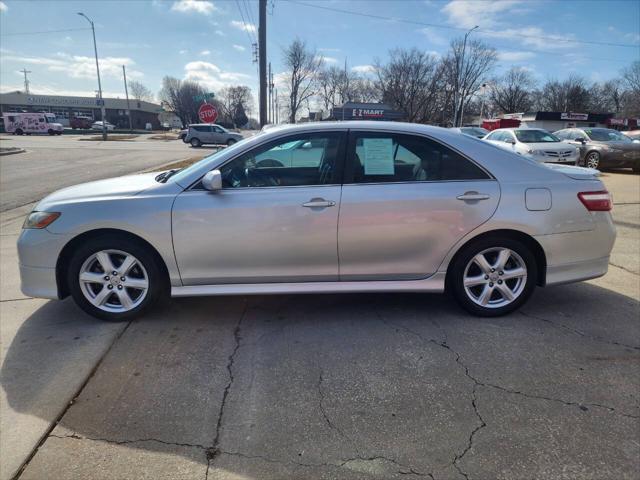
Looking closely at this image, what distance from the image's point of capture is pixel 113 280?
3.40 metres

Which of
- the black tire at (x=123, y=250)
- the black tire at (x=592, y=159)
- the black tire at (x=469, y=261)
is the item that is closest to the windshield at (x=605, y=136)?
the black tire at (x=592, y=159)

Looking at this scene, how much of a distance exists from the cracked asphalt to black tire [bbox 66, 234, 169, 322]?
13 cm

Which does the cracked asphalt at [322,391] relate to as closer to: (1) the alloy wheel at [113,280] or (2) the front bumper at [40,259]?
(1) the alloy wheel at [113,280]

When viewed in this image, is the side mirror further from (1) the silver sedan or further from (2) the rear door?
(2) the rear door

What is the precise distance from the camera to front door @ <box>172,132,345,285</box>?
325cm

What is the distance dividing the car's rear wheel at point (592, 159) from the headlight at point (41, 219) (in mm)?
16851

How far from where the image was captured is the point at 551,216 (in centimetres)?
342

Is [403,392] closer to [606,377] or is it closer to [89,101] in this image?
[606,377]

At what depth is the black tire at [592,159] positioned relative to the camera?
15.0 m

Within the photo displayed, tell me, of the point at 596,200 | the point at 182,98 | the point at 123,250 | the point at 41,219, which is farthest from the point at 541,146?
the point at 182,98

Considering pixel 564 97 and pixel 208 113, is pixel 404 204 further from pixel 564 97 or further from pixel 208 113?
pixel 564 97

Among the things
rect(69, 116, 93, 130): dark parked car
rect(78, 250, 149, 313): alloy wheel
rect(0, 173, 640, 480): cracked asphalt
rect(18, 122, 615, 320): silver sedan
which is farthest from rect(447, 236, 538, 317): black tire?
rect(69, 116, 93, 130): dark parked car

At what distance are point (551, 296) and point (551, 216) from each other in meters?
1.10

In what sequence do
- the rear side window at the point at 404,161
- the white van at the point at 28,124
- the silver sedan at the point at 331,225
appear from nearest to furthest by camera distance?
the silver sedan at the point at 331,225 → the rear side window at the point at 404,161 → the white van at the point at 28,124
